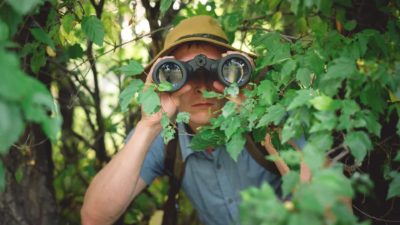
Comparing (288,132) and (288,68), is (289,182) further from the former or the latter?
(288,68)

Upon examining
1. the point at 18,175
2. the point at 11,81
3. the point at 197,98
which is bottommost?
the point at 18,175

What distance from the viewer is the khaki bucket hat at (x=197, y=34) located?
233 cm

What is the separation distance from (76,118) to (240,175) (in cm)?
213

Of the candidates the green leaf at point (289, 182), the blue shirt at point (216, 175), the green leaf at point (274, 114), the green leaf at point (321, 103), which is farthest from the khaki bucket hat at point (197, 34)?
the green leaf at point (289, 182)

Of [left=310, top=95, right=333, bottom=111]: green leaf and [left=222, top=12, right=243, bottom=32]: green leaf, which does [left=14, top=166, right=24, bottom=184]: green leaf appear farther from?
[left=310, top=95, right=333, bottom=111]: green leaf

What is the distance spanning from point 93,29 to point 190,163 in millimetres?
927

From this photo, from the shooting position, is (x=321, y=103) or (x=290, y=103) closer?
(x=321, y=103)

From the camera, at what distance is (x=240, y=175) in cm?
263

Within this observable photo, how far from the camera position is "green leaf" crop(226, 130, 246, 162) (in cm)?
173

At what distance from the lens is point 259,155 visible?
245cm

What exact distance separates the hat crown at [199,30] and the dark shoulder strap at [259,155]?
492 millimetres

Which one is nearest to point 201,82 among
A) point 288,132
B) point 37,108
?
point 288,132

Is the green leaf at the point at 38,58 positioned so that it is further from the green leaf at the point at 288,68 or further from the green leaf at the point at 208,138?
the green leaf at the point at 288,68

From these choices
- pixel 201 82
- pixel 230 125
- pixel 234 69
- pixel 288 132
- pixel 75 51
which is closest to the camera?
pixel 288 132
